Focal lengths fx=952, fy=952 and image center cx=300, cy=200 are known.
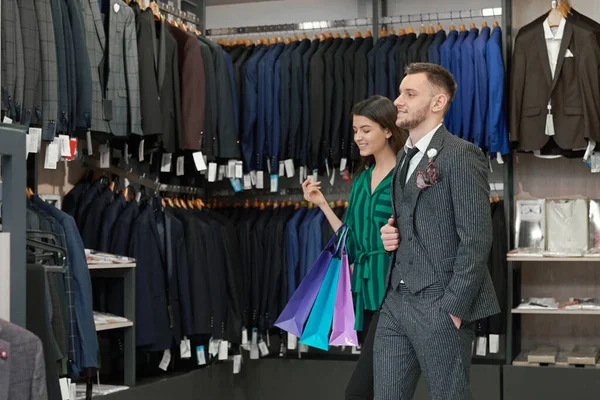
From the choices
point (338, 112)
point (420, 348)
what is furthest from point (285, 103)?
point (420, 348)

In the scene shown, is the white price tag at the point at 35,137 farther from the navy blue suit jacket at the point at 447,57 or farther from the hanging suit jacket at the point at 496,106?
the hanging suit jacket at the point at 496,106

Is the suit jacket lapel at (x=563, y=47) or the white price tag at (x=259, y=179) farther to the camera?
the white price tag at (x=259, y=179)

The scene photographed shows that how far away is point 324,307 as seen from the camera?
4117 mm

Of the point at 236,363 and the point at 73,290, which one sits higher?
the point at 73,290

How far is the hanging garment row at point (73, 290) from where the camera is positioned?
14.9ft

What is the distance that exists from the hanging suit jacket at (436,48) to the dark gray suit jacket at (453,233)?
2.96 metres

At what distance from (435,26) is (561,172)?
1.37m

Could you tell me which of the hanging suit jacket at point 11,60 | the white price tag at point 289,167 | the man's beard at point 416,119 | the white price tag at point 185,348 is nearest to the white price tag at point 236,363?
the white price tag at point 185,348

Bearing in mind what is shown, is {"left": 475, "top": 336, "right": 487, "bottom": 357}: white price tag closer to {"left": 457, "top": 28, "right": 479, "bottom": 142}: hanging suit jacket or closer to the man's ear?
{"left": 457, "top": 28, "right": 479, "bottom": 142}: hanging suit jacket

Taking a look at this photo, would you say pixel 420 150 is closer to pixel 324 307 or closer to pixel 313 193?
pixel 313 193

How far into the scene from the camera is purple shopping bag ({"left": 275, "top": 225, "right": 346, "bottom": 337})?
4129 mm

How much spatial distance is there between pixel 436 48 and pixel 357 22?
0.73 metres

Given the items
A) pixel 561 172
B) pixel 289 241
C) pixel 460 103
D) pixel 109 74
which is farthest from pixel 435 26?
pixel 109 74

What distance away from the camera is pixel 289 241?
6.35 meters
